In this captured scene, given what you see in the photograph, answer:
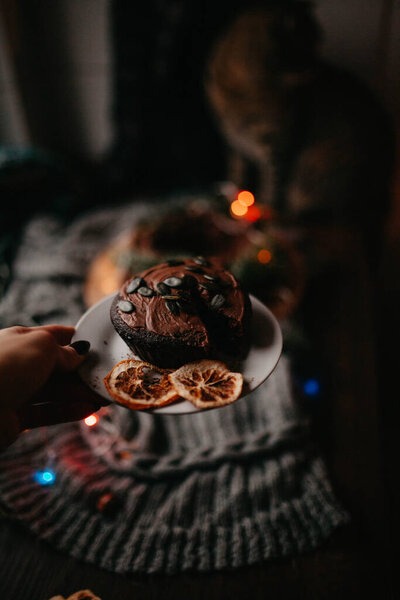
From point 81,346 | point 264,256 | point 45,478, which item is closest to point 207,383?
point 81,346

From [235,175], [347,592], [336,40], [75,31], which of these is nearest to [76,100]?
[75,31]

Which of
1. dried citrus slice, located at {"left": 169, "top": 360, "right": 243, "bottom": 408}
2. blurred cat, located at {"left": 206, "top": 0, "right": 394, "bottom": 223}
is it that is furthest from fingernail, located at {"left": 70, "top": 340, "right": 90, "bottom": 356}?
blurred cat, located at {"left": 206, "top": 0, "right": 394, "bottom": 223}

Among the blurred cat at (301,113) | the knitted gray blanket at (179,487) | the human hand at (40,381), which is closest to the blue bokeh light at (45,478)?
the knitted gray blanket at (179,487)

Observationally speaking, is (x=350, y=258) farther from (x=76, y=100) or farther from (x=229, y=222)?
(x=76, y=100)

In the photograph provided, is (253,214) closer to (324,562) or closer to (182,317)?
(182,317)

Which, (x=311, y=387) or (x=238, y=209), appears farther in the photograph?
(x=238, y=209)

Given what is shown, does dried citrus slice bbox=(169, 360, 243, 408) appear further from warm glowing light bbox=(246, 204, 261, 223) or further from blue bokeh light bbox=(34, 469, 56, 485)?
warm glowing light bbox=(246, 204, 261, 223)
